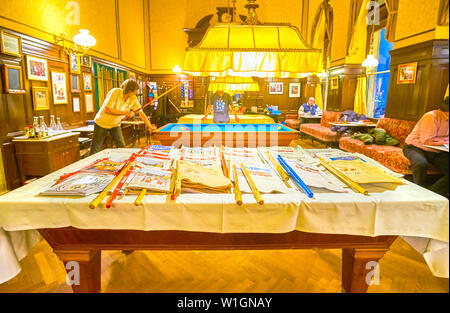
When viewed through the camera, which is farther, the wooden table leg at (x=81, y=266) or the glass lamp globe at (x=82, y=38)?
the glass lamp globe at (x=82, y=38)

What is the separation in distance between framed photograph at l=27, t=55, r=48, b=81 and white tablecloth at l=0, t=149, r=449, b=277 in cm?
356

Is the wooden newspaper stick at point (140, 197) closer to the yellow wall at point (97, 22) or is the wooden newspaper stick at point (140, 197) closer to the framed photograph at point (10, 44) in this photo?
the framed photograph at point (10, 44)

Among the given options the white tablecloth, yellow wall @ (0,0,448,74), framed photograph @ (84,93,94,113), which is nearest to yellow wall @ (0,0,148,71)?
yellow wall @ (0,0,448,74)

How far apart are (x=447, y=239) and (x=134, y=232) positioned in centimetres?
131

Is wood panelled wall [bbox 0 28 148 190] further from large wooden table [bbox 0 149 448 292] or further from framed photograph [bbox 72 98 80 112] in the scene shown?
large wooden table [bbox 0 149 448 292]

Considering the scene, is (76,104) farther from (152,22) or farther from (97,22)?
(152,22)

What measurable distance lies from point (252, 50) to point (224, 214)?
178cm

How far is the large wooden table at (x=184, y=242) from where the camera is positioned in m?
1.41

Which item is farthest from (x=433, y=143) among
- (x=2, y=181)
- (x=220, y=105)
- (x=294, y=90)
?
(x=294, y=90)

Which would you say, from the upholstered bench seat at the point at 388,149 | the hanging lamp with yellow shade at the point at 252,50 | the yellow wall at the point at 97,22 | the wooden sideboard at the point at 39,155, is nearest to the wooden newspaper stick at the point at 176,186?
the hanging lamp with yellow shade at the point at 252,50

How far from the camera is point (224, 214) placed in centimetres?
135

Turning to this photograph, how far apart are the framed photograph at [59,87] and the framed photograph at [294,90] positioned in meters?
8.57

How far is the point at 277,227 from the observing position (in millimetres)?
1357

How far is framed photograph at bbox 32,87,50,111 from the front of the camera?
163 inches
